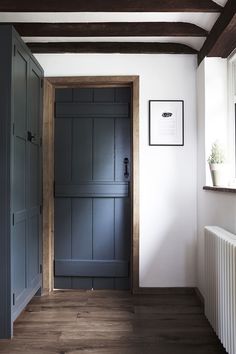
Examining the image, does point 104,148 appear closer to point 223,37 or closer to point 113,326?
point 223,37

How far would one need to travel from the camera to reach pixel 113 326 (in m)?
2.51

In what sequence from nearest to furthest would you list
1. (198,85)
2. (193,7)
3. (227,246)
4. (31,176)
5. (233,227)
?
(227,246), (233,227), (193,7), (31,176), (198,85)

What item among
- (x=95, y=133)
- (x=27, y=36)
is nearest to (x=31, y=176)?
(x=95, y=133)

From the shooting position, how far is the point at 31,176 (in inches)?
112

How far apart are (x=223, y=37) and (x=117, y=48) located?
42.3 inches

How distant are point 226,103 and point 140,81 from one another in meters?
0.84

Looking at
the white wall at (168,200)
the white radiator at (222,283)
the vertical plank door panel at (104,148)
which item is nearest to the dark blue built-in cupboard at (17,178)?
the vertical plank door panel at (104,148)

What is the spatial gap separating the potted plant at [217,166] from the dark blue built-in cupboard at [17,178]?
4.94 ft

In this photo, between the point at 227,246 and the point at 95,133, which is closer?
the point at 227,246

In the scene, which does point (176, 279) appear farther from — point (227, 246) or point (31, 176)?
point (31, 176)

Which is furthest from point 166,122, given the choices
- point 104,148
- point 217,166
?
point 217,166

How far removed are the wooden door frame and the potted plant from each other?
781 mm

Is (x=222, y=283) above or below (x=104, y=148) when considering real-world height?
below

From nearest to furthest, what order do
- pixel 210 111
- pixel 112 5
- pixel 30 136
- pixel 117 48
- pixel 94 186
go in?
pixel 112 5 < pixel 30 136 < pixel 210 111 < pixel 117 48 < pixel 94 186
